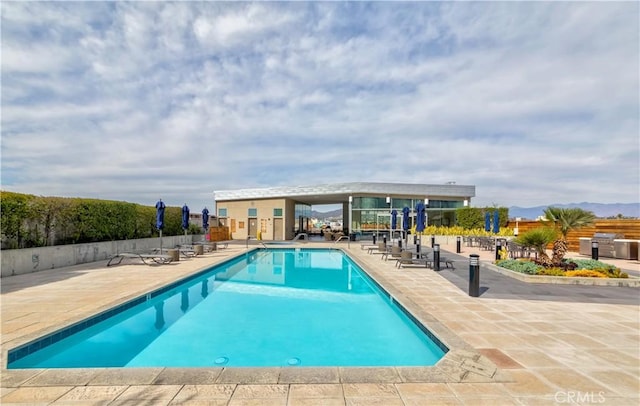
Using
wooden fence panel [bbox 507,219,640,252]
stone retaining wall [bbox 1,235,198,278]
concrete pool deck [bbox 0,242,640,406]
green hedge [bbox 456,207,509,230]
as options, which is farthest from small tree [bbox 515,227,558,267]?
stone retaining wall [bbox 1,235,198,278]

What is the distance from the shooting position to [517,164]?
78.3ft

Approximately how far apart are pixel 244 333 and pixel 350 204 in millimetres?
18771

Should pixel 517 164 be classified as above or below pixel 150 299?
above

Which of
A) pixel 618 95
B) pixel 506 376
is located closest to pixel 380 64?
pixel 618 95

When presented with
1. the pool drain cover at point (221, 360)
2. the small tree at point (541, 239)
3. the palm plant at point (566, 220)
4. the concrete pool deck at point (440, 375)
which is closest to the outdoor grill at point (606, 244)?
the palm plant at point (566, 220)

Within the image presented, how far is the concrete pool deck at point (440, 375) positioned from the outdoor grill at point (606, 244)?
378 inches

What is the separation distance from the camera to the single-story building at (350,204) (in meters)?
23.4

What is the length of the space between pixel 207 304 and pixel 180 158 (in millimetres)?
17241

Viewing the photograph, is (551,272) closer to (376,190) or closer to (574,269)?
(574,269)

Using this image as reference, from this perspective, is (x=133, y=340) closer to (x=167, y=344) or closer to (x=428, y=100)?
(x=167, y=344)

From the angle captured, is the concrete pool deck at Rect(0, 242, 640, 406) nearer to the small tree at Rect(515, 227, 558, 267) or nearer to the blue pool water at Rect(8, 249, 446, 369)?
the blue pool water at Rect(8, 249, 446, 369)

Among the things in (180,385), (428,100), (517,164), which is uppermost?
(428,100)

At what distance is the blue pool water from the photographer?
436 centimetres

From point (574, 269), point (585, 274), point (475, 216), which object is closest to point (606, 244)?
point (574, 269)
